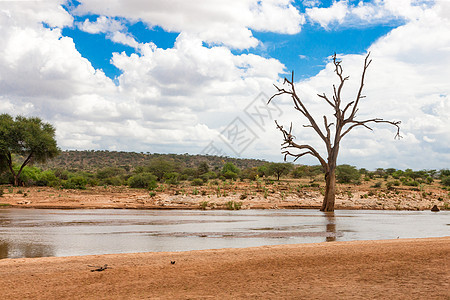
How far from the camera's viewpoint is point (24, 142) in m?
41.3

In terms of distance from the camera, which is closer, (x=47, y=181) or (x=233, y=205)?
(x=233, y=205)

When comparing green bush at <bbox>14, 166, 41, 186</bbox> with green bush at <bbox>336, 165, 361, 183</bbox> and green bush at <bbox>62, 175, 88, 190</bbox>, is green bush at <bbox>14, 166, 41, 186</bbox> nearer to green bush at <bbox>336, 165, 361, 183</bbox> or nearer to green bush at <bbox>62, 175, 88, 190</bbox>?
green bush at <bbox>62, 175, 88, 190</bbox>

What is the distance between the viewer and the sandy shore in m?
6.25

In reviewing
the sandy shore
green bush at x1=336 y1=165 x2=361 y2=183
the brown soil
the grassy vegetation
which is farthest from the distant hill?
the sandy shore

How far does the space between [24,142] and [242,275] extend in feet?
130

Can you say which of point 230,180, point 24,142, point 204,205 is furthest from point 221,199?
point 24,142

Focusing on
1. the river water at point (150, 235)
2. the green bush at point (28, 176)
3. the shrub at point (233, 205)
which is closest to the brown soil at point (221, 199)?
the shrub at point (233, 205)

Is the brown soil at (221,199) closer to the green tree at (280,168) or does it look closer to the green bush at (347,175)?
the green bush at (347,175)

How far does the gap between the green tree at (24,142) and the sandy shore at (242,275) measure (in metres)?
35.0

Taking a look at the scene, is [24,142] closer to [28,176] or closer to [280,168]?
[28,176]

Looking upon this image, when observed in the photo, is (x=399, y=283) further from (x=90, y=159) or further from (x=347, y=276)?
(x=90, y=159)

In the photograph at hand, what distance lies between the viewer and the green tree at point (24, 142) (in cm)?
3991

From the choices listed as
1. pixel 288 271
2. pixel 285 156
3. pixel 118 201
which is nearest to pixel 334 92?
pixel 285 156

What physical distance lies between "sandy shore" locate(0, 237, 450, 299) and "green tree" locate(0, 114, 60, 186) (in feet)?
115
